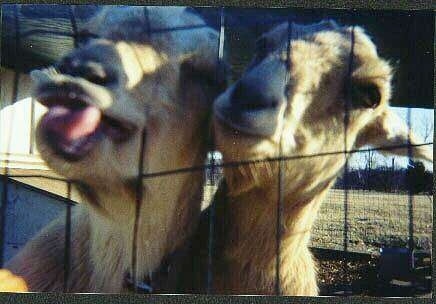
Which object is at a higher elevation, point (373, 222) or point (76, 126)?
point (76, 126)

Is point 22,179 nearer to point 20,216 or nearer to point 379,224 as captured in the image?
point 20,216

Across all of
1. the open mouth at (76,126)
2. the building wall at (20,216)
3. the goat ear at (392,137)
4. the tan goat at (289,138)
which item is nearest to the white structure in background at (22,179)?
the building wall at (20,216)

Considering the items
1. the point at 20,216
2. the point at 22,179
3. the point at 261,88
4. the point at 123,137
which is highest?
the point at 261,88

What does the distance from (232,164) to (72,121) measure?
1127 mm

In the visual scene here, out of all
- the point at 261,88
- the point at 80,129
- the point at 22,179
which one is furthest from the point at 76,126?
the point at 261,88

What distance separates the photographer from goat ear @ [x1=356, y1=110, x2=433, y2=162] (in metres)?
4.45

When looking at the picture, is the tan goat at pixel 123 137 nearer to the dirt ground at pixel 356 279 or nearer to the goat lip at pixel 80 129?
the goat lip at pixel 80 129

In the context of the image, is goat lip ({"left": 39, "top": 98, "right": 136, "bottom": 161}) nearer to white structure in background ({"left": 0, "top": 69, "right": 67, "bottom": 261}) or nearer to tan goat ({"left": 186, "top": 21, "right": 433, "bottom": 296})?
white structure in background ({"left": 0, "top": 69, "right": 67, "bottom": 261})

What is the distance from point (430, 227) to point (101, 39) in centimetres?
263

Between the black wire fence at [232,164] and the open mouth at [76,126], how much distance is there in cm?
17

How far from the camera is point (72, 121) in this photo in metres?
4.39

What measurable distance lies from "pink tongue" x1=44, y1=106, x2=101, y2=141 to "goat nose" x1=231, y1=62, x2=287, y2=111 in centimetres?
95

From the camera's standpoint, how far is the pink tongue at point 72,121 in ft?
14.3

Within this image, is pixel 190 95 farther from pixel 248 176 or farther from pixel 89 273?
pixel 89 273
